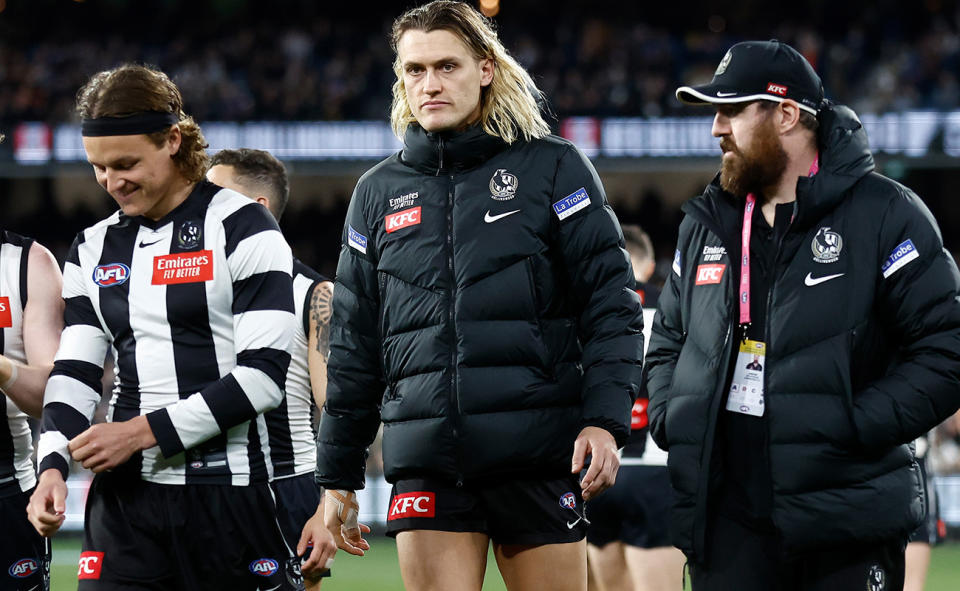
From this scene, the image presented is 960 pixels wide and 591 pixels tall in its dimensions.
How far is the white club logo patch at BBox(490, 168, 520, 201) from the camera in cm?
345

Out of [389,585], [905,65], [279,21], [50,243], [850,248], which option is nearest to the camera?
[850,248]

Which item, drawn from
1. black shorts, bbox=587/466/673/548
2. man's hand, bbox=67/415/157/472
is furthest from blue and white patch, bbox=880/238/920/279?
black shorts, bbox=587/466/673/548

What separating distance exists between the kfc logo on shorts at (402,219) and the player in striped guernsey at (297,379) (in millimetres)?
445

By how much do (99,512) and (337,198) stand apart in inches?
709

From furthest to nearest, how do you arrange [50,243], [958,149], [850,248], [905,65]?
[50,243], [905,65], [958,149], [850,248]

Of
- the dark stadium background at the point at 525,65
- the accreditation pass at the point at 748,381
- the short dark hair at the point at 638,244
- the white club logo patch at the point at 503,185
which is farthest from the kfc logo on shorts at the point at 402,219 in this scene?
the dark stadium background at the point at 525,65

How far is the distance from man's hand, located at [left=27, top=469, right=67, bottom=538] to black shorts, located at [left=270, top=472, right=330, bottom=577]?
598 mm

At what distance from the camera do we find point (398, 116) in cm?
372

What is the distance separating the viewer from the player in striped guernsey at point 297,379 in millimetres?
3840

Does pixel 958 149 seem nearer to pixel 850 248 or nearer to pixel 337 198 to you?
pixel 337 198

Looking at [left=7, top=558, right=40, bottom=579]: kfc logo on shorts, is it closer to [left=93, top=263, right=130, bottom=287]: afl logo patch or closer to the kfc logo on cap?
[left=93, top=263, right=130, bottom=287]: afl logo patch

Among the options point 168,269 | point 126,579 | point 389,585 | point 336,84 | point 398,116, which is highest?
point 336,84

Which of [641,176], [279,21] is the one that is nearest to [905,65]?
[641,176]

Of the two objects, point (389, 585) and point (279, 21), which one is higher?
point (279, 21)
